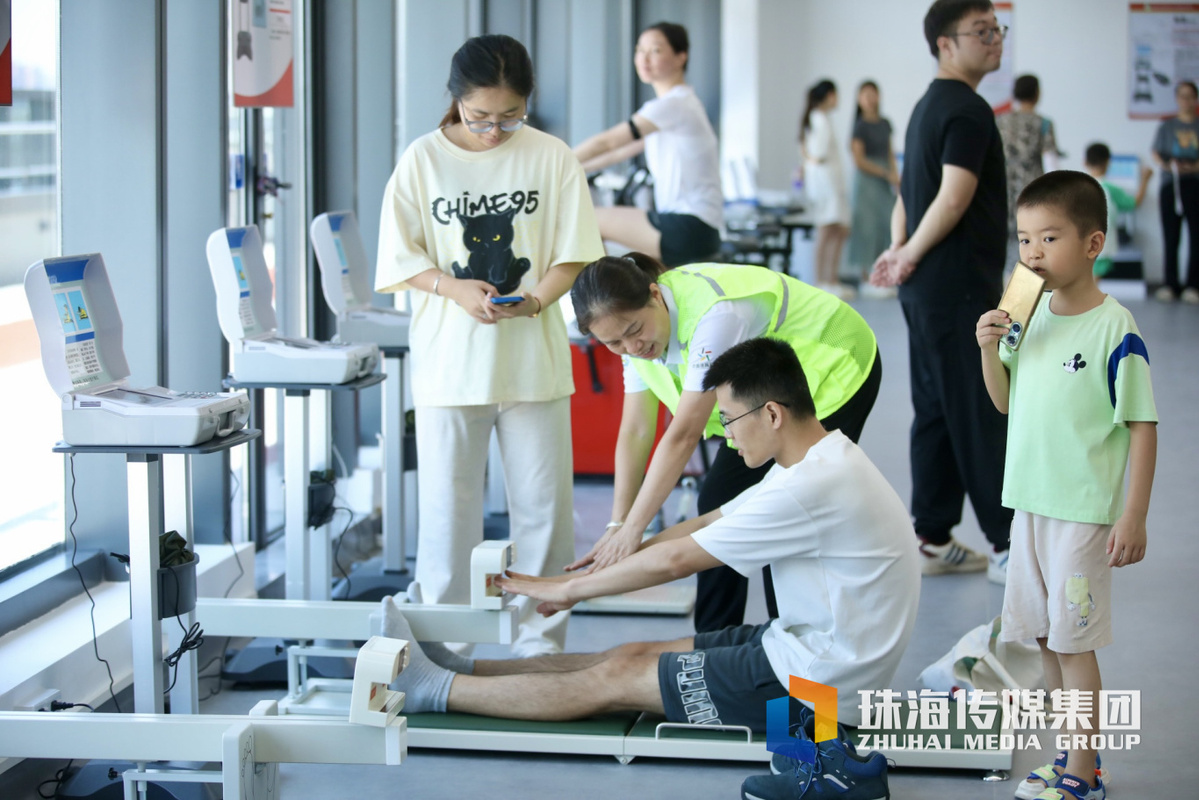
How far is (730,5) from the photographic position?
43.5ft

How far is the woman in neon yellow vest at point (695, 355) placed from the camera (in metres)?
2.76

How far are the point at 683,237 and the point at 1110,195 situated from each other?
29.7 ft

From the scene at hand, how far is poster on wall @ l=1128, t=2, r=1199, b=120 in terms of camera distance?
45.7 ft

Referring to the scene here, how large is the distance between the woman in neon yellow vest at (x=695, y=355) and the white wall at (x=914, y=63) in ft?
37.7

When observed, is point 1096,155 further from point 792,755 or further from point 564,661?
point 792,755

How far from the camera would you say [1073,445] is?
2.51m

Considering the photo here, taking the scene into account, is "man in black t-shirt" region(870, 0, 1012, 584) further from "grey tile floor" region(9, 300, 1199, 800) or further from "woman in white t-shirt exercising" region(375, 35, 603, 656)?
"woman in white t-shirt exercising" region(375, 35, 603, 656)

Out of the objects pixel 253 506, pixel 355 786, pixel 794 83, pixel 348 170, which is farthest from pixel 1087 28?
pixel 355 786

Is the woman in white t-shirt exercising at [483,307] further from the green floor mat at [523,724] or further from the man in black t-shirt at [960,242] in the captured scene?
the man in black t-shirt at [960,242]

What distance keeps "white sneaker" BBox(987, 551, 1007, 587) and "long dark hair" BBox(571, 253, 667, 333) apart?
1.87 m

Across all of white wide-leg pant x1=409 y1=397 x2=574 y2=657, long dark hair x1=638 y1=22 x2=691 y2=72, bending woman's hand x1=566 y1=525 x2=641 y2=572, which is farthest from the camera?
long dark hair x1=638 y1=22 x2=691 y2=72

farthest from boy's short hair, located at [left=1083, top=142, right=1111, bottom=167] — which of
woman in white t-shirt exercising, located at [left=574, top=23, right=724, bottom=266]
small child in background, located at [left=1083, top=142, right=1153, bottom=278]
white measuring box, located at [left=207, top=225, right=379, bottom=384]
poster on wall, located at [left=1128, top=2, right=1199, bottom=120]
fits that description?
white measuring box, located at [left=207, top=225, right=379, bottom=384]

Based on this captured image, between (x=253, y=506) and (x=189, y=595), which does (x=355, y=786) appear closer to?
(x=189, y=595)

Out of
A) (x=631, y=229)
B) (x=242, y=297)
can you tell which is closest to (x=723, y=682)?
(x=242, y=297)
